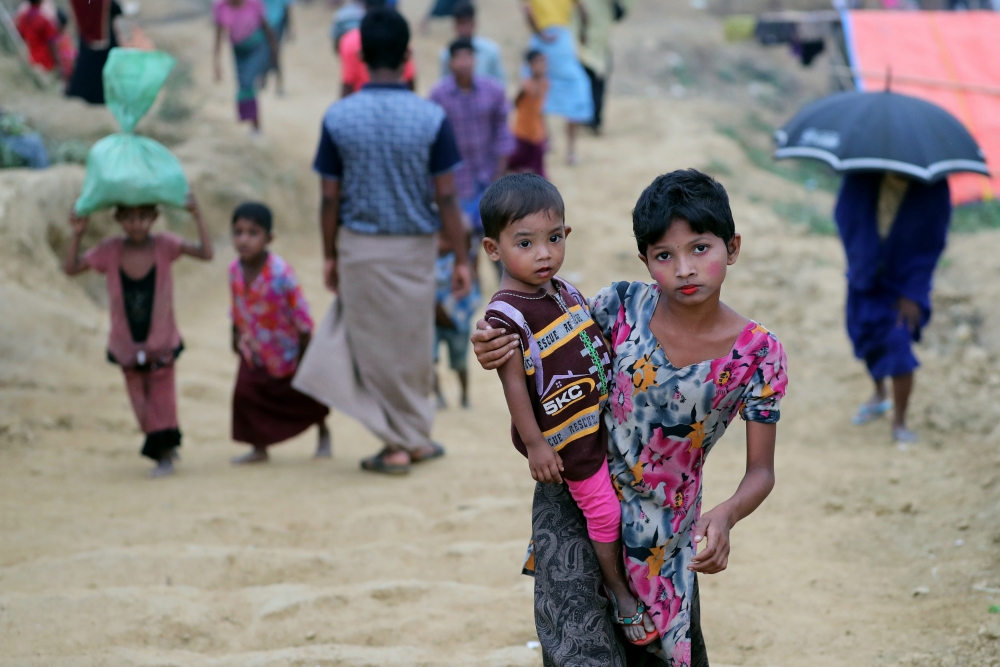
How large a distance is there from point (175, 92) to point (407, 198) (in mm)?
7202

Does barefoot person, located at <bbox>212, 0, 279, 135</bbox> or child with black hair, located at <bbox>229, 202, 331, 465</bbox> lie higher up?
barefoot person, located at <bbox>212, 0, 279, 135</bbox>

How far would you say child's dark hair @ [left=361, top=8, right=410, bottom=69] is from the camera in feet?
15.4

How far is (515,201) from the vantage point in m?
2.29

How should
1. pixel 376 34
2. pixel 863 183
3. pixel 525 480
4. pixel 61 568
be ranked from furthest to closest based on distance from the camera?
pixel 863 183, pixel 525 480, pixel 376 34, pixel 61 568

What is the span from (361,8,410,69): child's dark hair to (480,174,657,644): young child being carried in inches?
102

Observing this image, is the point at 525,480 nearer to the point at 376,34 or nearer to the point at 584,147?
the point at 376,34

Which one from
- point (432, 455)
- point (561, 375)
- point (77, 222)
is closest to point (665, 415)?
point (561, 375)

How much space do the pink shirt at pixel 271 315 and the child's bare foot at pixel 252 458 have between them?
1.50ft

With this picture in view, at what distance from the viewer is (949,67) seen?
10750mm

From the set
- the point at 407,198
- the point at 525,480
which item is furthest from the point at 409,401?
the point at 407,198

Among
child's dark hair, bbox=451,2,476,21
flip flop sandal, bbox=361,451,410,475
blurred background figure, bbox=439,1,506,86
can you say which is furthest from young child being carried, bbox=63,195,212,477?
child's dark hair, bbox=451,2,476,21

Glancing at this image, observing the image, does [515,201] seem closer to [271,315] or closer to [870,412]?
[271,315]

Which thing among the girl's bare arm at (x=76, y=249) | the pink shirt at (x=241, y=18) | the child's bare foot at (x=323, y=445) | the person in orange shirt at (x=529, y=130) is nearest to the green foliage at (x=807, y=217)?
the person in orange shirt at (x=529, y=130)

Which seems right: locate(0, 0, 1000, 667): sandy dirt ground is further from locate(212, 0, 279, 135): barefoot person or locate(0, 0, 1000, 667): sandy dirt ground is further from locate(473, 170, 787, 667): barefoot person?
locate(212, 0, 279, 135): barefoot person
